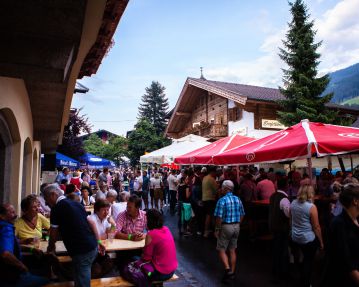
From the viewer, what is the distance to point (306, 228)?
4902 mm

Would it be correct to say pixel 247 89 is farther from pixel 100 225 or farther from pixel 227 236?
pixel 100 225

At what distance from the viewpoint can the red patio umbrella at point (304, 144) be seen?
612 cm

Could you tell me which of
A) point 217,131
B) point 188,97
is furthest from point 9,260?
point 188,97

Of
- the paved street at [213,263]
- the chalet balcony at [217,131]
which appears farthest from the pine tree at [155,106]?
the paved street at [213,263]

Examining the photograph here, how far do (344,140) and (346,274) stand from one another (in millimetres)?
3995

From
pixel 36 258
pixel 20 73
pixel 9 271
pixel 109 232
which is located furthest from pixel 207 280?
pixel 20 73

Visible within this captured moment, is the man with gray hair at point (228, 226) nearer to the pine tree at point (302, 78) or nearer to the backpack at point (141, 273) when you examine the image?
the backpack at point (141, 273)

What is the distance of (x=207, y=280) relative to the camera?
19.4 ft

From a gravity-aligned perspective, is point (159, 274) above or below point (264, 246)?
above

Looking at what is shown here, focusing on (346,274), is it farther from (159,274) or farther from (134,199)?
(134,199)

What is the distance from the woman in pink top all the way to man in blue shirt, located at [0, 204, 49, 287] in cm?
138

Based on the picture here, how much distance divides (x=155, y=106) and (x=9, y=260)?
58.0 m

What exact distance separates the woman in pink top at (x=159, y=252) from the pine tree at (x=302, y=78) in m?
16.5

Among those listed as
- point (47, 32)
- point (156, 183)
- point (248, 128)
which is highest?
point (248, 128)
